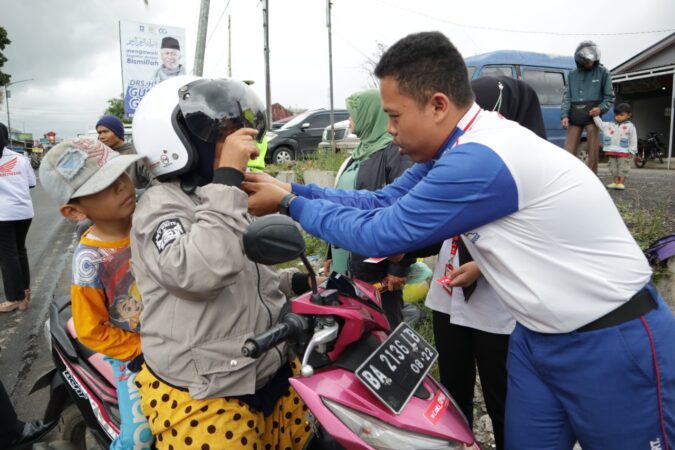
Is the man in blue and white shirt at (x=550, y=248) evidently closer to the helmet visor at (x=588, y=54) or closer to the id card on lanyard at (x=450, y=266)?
the id card on lanyard at (x=450, y=266)

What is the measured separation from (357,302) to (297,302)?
19 centimetres

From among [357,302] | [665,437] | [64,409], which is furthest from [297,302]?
[64,409]

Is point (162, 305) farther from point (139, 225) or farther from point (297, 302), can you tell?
point (297, 302)

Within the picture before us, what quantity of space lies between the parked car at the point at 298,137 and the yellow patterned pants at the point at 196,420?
1217 cm

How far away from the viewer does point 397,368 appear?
134 cm

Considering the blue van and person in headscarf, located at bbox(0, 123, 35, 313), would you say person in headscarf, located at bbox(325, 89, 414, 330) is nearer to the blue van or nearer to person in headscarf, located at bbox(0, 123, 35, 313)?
person in headscarf, located at bbox(0, 123, 35, 313)

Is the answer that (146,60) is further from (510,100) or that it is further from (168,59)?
(510,100)

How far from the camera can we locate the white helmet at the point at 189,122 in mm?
1587

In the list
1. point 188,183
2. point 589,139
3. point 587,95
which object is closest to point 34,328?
point 188,183

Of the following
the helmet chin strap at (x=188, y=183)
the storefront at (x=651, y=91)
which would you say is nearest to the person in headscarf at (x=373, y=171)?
the helmet chin strap at (x=188, y=183)

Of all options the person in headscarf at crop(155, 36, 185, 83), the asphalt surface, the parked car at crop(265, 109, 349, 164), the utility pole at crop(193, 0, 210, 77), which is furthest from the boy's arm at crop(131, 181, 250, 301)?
the parked car at crop(265, 109, 349, 164)

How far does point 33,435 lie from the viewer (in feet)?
8.99

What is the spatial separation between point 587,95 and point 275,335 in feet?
21.2

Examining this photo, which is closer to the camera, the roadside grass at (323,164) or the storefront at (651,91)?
the roadside grass at (323,164)
